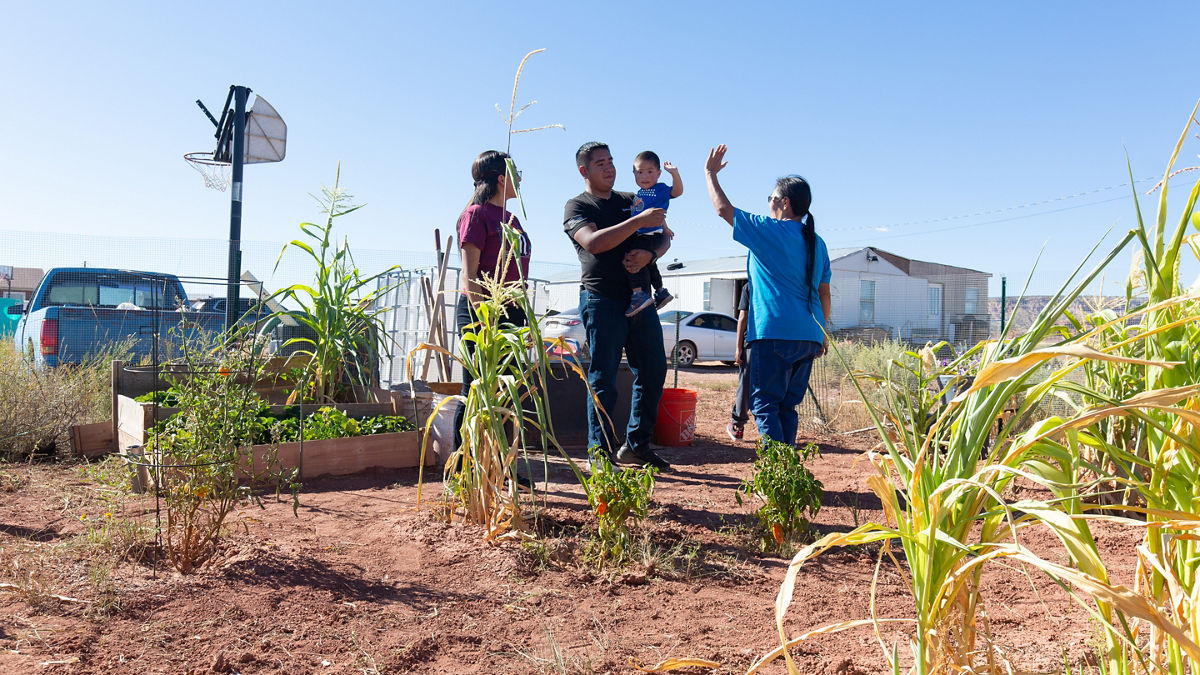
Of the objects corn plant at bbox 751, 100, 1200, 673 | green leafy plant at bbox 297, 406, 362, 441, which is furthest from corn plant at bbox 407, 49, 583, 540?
green leafy plant at bbox 297, 406, 362, 441

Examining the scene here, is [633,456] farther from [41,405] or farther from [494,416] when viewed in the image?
[41,405]

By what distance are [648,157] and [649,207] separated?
39 centimetres

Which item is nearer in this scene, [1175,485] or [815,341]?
[1175,485]

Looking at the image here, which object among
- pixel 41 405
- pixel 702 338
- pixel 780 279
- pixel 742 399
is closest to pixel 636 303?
pixel 780 279

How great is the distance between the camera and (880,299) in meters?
26.4

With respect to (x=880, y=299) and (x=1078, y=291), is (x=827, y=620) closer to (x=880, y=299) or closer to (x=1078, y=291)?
(x=1078, y=291)

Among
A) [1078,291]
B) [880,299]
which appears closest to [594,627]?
[1078,291]

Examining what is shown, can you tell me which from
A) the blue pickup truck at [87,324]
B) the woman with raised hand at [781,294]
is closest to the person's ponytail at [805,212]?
the woman with raised hand at [781,294]

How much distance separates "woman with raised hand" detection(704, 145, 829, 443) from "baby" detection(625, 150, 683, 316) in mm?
428

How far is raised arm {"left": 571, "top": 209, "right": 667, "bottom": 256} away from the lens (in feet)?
11.7

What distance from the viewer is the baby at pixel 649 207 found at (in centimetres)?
400

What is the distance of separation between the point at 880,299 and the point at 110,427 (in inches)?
989

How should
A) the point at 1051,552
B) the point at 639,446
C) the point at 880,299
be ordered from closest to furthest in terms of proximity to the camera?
the point at 1051,552 → the point at 639,446 → the point at 880,299

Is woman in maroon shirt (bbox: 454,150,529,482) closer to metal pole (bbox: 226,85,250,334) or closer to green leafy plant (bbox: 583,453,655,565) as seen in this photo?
green leafy plant (bbox: 583,453,655,565)
